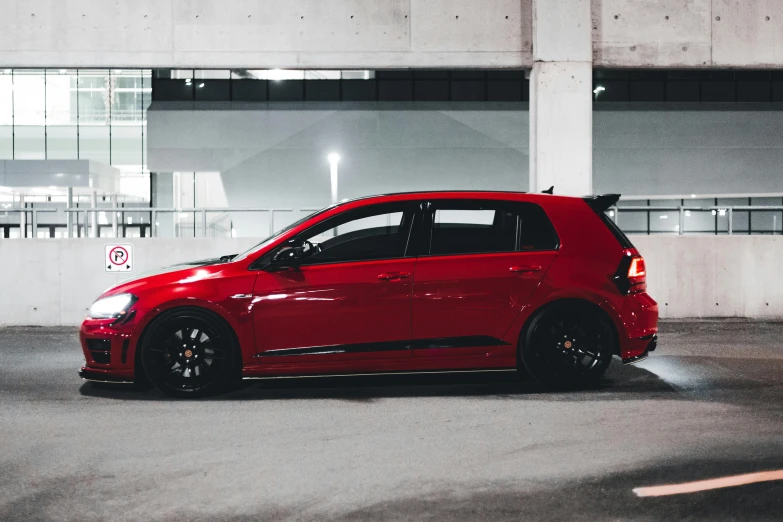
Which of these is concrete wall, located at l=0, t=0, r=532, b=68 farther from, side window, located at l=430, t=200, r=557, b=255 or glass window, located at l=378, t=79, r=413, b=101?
glass window, located at l=378, t=79, r=413, b=101

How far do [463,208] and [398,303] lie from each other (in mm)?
1022

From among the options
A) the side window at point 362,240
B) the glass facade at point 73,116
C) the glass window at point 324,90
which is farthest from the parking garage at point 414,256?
the glass facade at point 73,116

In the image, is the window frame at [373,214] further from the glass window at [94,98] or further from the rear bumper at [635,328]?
the glass window at [94,98]

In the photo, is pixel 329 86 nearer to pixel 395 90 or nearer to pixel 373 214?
pixel 395 90

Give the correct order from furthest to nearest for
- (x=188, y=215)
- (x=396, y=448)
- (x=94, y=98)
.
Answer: (x=94, y=98) → (x=188, y=215) → (x=396, y=448)

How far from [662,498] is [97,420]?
13.1 feet

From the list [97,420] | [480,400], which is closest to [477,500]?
[480,400]

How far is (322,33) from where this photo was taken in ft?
Result: 41.8

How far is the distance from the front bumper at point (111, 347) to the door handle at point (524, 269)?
3.07 m

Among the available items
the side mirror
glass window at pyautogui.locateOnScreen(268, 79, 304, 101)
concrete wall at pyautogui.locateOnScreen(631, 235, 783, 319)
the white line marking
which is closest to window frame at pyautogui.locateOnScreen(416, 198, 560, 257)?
the side mirror

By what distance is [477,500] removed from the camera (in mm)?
4117

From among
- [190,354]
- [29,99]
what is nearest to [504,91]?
[190,354]

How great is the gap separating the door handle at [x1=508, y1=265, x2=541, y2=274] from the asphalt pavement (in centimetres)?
103

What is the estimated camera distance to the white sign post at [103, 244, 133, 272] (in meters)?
12.7
